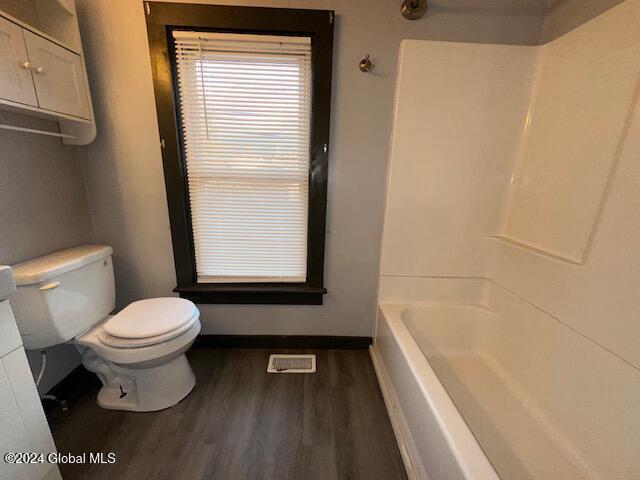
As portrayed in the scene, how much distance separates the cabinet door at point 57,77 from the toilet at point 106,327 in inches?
27.5

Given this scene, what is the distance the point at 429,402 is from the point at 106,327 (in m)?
1.42

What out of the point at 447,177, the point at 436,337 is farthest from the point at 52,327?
the point at 447,177

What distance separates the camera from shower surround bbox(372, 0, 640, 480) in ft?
2.97

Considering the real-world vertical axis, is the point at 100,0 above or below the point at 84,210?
above

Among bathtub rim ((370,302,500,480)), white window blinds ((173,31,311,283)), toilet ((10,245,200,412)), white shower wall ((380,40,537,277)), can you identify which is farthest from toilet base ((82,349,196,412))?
white shower wall ((380,40,537,277))

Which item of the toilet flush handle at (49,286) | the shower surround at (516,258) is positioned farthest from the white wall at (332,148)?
the toilet flush handle at (49,286)

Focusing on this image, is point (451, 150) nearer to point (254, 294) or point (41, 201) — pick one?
point (254, 294)

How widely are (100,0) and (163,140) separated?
2.26 feet

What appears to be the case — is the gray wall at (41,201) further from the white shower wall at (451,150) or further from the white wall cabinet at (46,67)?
the white shower wall at (451,150)

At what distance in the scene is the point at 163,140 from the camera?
138cm

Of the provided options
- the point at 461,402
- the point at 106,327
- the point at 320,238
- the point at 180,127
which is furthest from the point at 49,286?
the point at 461,402

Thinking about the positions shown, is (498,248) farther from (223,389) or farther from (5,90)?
(5,90)

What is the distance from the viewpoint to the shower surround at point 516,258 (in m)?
0.91

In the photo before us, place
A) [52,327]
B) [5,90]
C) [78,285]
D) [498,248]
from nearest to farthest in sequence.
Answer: [5,90]
[52,327]
[78,285]
[498,248]
